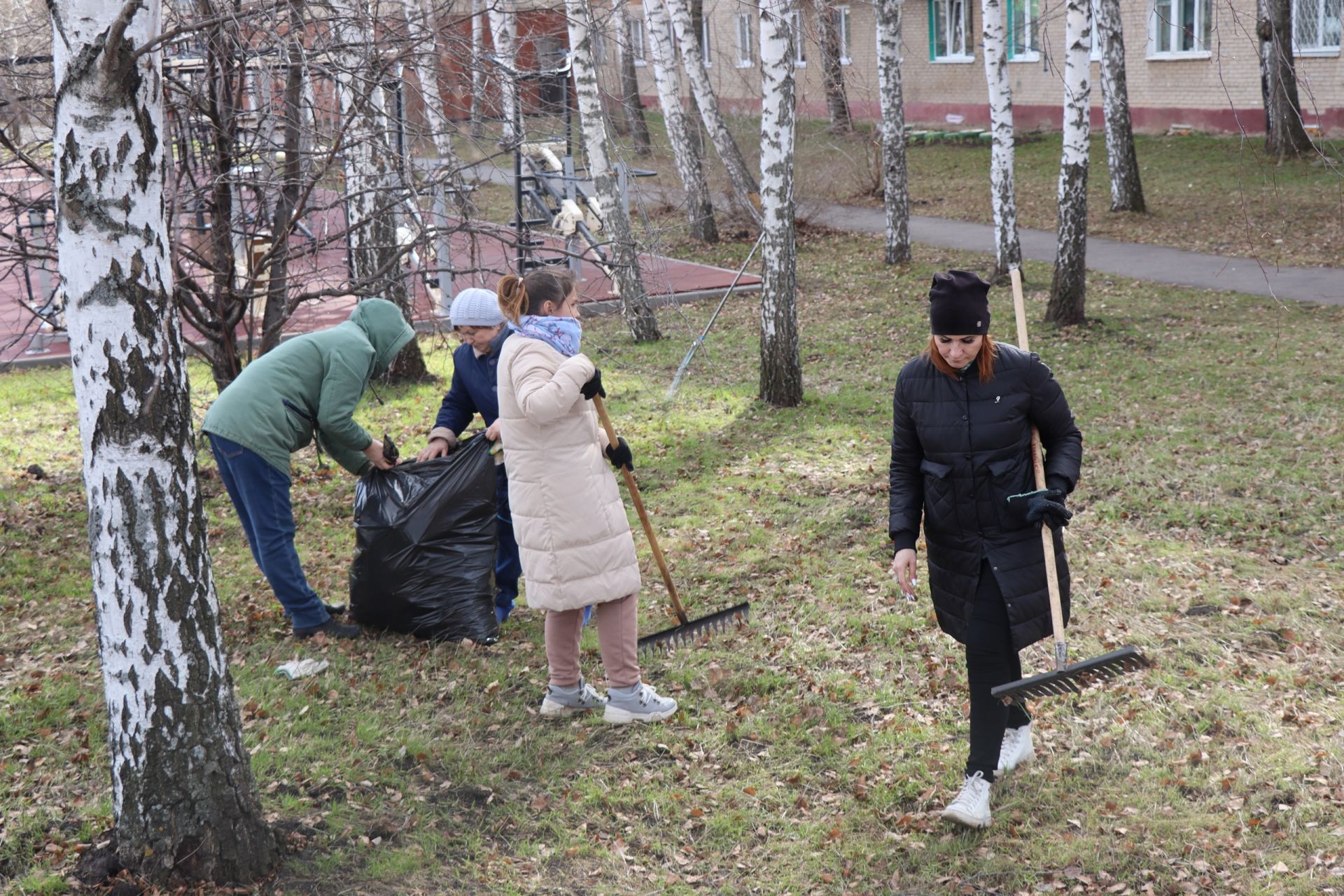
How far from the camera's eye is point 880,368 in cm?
1060

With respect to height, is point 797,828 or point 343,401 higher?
point 343,401

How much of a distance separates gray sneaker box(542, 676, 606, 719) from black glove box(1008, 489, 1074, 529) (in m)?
1.91

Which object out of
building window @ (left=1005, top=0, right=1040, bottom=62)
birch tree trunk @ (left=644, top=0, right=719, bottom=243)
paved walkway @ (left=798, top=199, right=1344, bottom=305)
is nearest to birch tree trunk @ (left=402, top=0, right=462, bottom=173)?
paved walkway @ (left=798, top=199, right=1344, bottom=305)

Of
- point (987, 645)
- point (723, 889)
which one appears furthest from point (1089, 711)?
point (723, 889)

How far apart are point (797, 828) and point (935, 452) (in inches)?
53.7

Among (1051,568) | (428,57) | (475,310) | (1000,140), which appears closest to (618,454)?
(475,310)

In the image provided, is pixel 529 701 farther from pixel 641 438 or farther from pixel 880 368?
pixel 880 368

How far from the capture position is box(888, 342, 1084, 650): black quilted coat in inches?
141

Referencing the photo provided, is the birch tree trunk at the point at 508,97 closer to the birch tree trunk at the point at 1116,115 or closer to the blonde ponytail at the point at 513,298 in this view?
the blonde ponytail at the point at 513,298

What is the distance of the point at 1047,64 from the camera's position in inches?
926

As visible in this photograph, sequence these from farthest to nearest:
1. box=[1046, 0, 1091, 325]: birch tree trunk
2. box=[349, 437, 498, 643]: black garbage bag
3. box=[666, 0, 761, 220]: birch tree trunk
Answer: box=[666, 0, 761, 220]: birch tree trunk, box=[1046, 0, 1091, 325]: birch tree trunk, box=[349, 437, 498, 643]: black garbage bag

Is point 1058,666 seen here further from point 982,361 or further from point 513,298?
point 513,298

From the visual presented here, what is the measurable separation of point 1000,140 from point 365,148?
25.3ft

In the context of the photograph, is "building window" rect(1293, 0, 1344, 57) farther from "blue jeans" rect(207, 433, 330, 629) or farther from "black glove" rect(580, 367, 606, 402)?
"blue jeans" rect(207, 433, 330, 629)
